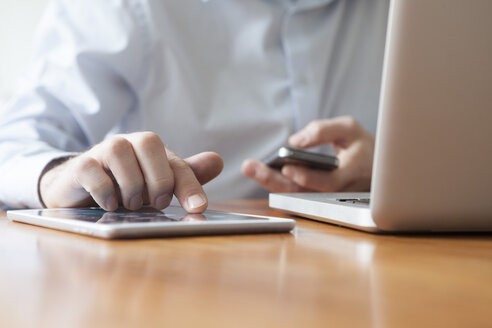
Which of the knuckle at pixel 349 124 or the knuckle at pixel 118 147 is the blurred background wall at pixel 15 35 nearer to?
the knuckle at pixel 349 124

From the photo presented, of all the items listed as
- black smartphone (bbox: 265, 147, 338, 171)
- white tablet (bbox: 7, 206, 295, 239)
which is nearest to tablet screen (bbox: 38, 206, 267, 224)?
white tablet (bbox: 7, 206, 295, 239)

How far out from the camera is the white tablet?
0.36 m

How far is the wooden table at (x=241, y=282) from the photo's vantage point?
19 cm

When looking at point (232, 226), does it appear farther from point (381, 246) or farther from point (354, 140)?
point (354, 140)

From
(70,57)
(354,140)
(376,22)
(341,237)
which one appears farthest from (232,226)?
(376,22)

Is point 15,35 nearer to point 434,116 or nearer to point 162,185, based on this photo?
point 162,185

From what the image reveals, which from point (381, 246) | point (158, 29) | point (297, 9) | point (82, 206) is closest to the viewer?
point (381, 246)

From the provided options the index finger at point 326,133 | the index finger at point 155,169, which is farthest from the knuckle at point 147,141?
the index finger at point 326,133

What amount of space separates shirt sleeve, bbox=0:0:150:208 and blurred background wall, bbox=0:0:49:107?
5.57 feet

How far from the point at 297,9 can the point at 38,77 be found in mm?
605

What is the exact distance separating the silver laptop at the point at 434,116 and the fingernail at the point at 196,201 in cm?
15

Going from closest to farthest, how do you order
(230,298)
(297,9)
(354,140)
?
(230,298)
(354,140)
(297,9)

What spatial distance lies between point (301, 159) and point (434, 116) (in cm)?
37

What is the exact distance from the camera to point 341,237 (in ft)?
1.35
